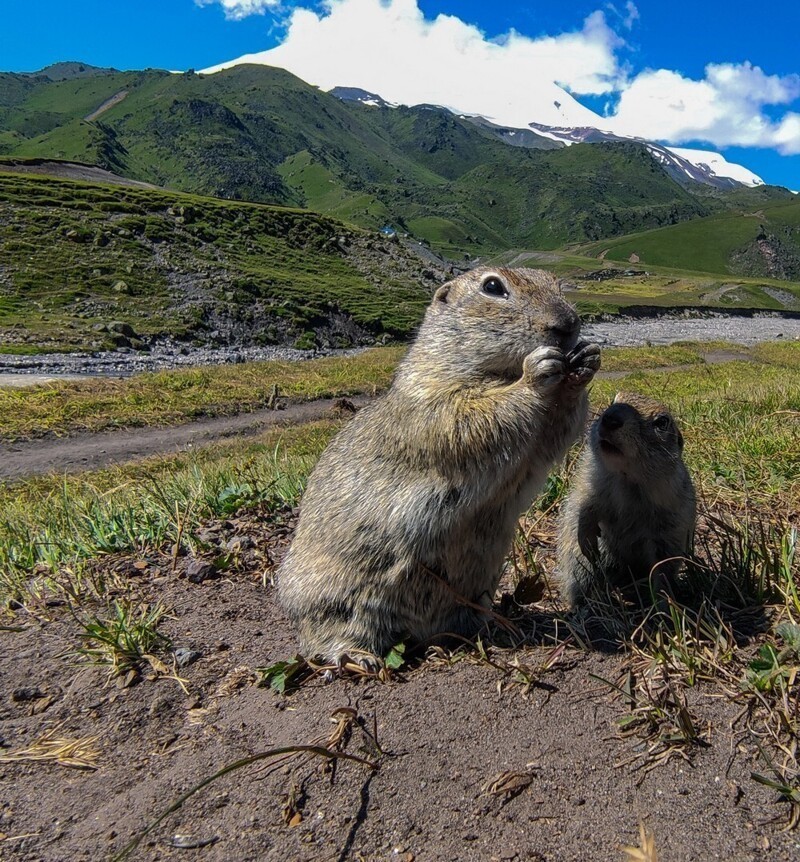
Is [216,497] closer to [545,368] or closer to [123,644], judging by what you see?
[123,644]

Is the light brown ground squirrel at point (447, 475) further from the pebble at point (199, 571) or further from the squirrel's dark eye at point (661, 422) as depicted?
the pebble at point (199, 571)

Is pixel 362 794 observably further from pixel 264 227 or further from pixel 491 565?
pixel 264 227

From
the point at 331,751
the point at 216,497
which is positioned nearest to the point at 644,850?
the point at 331,751

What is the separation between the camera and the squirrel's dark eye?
12.9 ft

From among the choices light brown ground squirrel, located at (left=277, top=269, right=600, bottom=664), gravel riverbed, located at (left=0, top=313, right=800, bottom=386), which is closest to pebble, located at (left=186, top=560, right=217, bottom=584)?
light brown ground squirrel, located at (left=277, top=269, right=600, bottom=664)

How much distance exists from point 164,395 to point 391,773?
66.7ft

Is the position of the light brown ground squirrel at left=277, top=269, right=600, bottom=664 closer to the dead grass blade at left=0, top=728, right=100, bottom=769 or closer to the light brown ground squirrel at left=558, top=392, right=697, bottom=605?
the light brown ground squirrel at left=558, top=392, right=697, bottom=605

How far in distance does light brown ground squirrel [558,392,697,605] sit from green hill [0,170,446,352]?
31.9 m

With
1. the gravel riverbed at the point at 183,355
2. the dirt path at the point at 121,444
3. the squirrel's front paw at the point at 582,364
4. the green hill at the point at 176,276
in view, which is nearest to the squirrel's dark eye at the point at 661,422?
the squirrel's front paw at the point at 582,364

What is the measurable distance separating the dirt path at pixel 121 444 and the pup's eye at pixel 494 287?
456 inches

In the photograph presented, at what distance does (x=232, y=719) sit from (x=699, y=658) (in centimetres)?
229

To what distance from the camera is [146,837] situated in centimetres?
275

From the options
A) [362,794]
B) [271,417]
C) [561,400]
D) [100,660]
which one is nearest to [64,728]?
[100,660]

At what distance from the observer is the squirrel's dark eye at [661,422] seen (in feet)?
12.9
